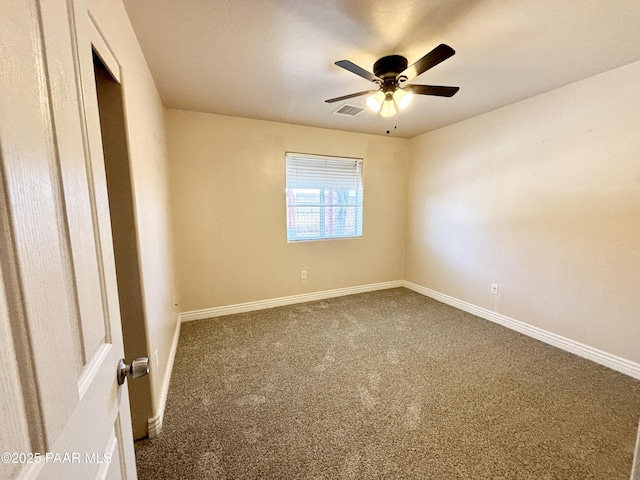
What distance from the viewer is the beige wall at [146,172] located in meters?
1.28

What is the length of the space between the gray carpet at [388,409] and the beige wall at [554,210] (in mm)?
432

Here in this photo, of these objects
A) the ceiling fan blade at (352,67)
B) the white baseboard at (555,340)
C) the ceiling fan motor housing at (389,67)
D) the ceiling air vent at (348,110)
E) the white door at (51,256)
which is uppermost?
the ceiling air vent at (348,110)

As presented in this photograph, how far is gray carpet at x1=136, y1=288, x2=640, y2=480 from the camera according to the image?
1.35m

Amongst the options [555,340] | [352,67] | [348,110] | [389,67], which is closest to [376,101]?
[389,67]

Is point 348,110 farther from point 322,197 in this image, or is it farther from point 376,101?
point 322,197

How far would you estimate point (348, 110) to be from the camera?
2.83 m

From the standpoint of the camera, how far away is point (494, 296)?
2.99 m

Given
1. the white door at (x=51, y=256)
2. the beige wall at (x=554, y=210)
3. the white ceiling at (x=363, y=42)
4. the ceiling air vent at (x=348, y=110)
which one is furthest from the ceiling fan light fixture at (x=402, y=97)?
the white door at (x=51, y=256)

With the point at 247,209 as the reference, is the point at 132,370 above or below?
below

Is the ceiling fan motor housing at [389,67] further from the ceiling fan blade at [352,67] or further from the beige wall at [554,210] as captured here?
the beige wall at [554,210]

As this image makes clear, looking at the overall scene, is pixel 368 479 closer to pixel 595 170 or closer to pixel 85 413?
pixel 85 413

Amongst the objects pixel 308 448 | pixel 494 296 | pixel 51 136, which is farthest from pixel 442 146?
pixel 51 136

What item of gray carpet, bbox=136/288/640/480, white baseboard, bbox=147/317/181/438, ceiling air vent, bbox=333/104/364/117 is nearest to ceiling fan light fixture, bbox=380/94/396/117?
ceiling air vent, bbox=333/104/364/117

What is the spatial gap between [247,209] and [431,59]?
242 centimetres
